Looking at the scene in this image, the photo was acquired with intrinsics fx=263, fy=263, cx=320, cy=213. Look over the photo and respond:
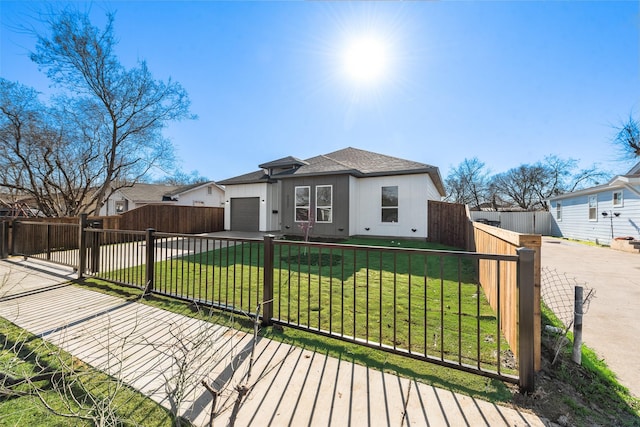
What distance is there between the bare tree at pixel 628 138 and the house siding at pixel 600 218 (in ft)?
15.1

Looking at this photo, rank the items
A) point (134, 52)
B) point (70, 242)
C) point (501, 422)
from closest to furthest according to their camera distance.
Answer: point (501, 422), point (70, 242), point (134, 52)

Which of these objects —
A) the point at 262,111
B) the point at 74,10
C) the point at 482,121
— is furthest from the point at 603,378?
the point at 74,10

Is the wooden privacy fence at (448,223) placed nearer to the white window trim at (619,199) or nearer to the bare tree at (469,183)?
the white window trim at (619,199)

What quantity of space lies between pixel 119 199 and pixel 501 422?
30736mm

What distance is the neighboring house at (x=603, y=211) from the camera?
1127 cm

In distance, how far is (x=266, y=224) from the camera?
13797 mm

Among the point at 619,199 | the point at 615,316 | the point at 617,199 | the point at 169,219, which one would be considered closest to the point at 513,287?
the point at 615,316

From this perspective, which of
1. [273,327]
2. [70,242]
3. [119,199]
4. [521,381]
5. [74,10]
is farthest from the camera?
[119,199]

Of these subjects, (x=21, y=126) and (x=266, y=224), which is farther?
(x=266, y=224)

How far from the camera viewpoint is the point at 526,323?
1.99 metres

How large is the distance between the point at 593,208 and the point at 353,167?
539 inches

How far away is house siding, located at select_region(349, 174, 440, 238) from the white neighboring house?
1473 cm

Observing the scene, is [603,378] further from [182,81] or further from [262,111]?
[182,81]

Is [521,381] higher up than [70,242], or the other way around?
[70,242]
